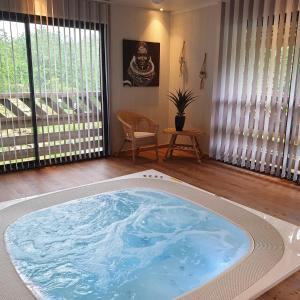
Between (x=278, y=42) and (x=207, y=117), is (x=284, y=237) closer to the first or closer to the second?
(x=278, y=42)

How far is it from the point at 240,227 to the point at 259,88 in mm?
2370

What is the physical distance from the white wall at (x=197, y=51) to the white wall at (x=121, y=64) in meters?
0.19

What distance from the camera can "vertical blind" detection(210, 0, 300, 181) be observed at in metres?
3.93

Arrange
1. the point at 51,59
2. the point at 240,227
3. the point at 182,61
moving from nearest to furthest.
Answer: the point at 240,227 → the point at 51,59 → the point at 182,61

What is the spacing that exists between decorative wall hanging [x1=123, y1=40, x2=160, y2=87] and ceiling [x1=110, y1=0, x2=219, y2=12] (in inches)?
23.9

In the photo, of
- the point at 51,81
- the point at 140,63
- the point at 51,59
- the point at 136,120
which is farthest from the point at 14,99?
the point at 140,63

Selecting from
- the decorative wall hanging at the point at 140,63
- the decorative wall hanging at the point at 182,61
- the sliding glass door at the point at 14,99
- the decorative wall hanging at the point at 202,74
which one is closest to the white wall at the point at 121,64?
the decorative wall hanging at the point at 140,63

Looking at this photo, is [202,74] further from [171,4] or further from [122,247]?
[122,247]

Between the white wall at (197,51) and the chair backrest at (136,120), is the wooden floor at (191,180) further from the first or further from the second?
the white wall at (197,51)

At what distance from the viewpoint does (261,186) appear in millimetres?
3957

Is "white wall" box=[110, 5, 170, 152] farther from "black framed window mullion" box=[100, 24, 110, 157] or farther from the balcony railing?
the balcony railing

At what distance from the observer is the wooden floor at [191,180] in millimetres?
3439

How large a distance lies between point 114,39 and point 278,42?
8.54ft

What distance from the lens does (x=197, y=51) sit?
5.34 metres
